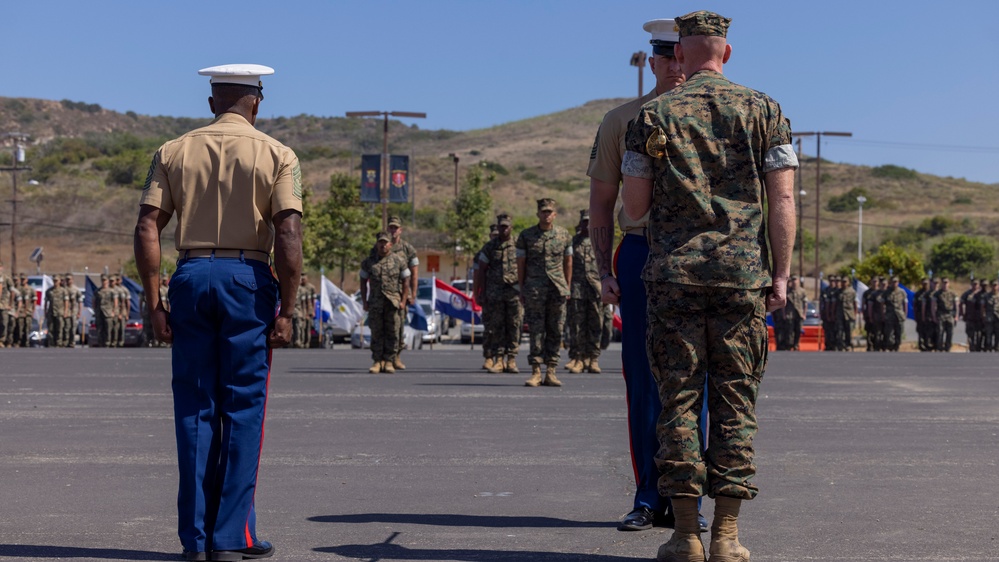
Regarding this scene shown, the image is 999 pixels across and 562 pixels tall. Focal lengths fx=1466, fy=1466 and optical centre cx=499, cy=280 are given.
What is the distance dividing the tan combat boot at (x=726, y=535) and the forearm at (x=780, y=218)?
3.04 feet

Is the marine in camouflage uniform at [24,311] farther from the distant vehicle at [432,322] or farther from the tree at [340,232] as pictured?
the tree at [340,232]

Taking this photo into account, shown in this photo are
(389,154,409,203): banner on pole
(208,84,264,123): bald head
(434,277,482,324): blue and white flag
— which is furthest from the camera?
(389,154,409,203): banner on pole

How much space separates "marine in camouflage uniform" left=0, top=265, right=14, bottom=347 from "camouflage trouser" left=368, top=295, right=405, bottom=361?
1853 cm

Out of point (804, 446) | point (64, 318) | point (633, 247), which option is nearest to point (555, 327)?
point (804, 446)

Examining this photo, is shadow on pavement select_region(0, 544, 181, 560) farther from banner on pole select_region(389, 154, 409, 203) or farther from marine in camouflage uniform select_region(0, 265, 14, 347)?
banner on pole select_region(389, 154, 409, 203)

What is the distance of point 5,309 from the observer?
120 ft

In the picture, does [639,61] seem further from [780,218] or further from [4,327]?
[780,218]

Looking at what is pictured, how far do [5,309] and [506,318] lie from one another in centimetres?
2039

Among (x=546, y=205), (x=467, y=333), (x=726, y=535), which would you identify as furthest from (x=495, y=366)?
(x=467, y=333)

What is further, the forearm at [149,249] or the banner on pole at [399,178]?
the banner on pole at [399,178]

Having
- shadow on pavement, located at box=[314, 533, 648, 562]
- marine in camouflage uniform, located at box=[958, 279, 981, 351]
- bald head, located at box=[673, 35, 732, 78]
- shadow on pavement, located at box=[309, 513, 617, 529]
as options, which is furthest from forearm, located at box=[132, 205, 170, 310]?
marine in camouflage uniform, located at box=[958, 279, 981, 351]

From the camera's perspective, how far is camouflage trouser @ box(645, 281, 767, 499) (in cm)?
560

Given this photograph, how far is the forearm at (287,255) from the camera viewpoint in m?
5.94

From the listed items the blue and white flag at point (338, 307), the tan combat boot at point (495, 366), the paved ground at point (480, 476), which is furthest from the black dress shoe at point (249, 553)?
the blue and white flag at point (338, 307)
